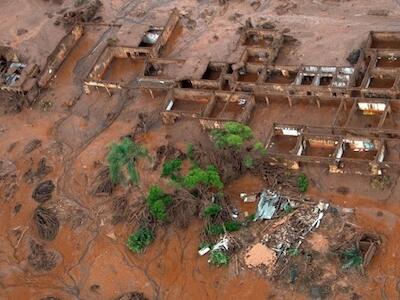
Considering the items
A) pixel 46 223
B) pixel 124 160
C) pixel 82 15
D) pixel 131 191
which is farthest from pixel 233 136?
pixel 82 15

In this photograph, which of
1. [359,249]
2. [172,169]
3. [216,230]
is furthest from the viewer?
[172,169]

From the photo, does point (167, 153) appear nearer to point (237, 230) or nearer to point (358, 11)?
point (237, 230)

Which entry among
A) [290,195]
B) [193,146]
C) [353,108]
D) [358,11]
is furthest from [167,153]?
[358,11]

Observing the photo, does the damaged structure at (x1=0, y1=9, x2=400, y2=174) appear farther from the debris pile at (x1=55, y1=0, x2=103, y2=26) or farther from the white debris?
the white debris

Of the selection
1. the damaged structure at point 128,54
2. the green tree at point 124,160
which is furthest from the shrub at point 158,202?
the damaged structure at point 128,54

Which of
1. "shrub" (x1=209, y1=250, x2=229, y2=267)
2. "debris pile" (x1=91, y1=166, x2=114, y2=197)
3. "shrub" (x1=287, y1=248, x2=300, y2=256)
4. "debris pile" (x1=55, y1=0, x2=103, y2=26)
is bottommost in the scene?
"shrub" (x1=287, y1=248, x2=300, y2=256)

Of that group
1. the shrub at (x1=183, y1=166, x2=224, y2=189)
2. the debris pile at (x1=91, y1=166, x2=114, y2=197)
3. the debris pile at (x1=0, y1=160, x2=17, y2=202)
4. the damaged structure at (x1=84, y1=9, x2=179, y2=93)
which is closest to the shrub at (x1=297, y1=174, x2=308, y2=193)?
the shrub at (x1=183, y1=166, x2=224, y2=189)

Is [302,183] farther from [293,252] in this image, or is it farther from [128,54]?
[128,54]
